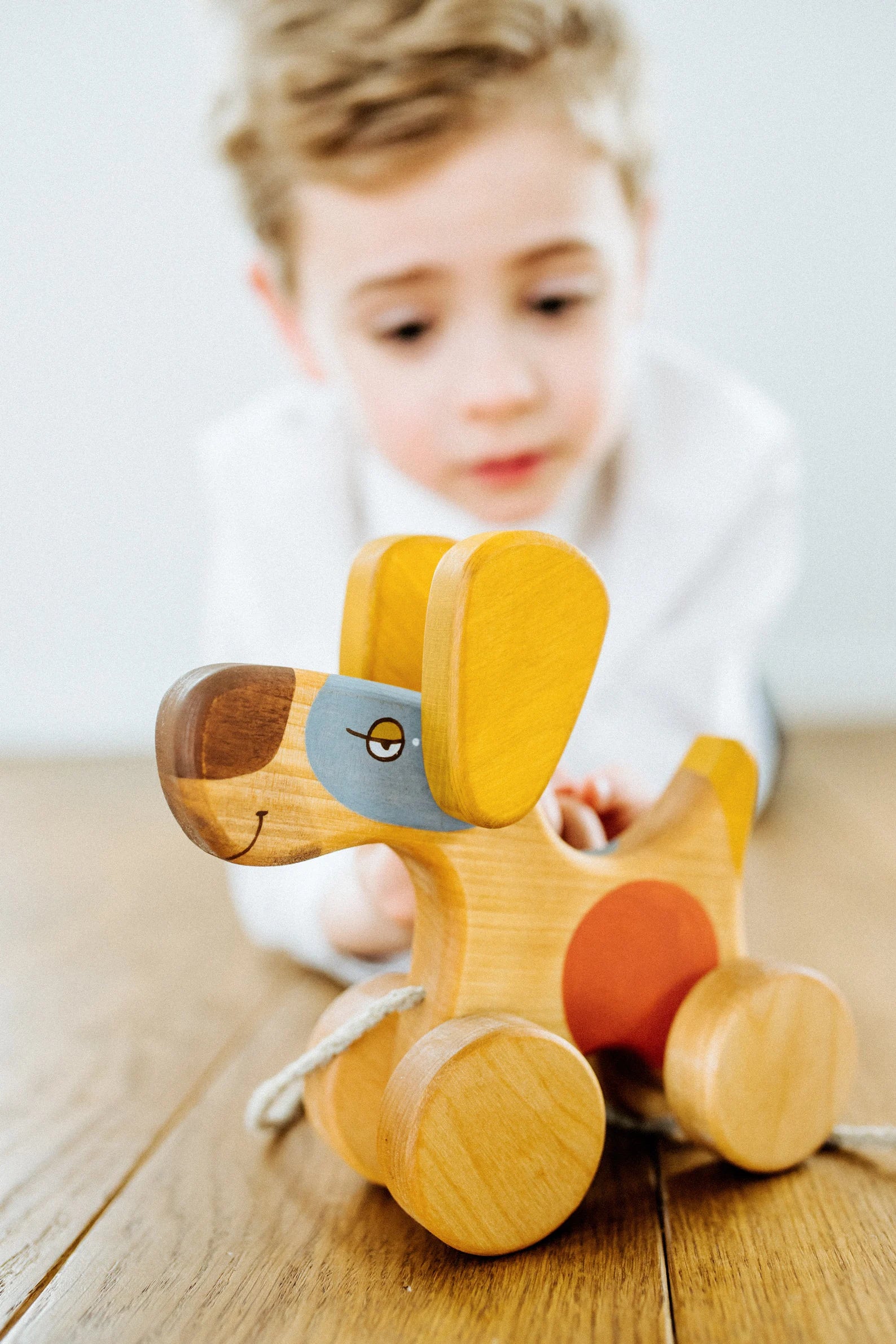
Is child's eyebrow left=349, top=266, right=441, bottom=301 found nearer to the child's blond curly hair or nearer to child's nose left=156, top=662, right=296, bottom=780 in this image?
the child's blond curly hair

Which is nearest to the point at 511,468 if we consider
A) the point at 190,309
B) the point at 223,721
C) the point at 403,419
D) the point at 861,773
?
the point at 403,419

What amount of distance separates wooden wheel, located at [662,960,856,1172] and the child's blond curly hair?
490 millimetres

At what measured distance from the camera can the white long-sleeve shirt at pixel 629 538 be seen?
0.92 meters

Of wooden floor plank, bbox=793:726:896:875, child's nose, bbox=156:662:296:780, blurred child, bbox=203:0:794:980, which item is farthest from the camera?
wooden floor plank, bbox=793:726:896:875

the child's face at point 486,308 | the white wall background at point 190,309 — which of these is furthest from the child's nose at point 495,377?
the white wall background at point 190,309

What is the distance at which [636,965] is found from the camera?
42 centimetres

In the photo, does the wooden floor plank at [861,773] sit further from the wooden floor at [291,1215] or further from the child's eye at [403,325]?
the child's eye at [403,325]

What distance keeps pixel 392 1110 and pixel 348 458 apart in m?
0.70

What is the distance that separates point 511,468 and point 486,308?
4.3 inches

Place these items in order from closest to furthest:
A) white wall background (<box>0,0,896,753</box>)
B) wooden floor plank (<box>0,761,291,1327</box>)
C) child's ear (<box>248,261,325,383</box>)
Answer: wooden floor plank (<box>0,761,291,1327</box>) → child's ear (<box>248,261,325,383</box>) → white wall background (<box>0,0,896,753</box>)

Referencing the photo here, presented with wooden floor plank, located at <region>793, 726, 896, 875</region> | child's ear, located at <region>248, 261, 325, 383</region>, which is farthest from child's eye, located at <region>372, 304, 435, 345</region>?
wooden floor plank, located at <region>793, 726, 896, 875</region>

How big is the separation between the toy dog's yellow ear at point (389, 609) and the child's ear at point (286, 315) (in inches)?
18.8

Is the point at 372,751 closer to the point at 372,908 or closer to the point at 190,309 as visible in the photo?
the point at 372,908

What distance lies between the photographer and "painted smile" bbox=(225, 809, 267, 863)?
0.32 metres
